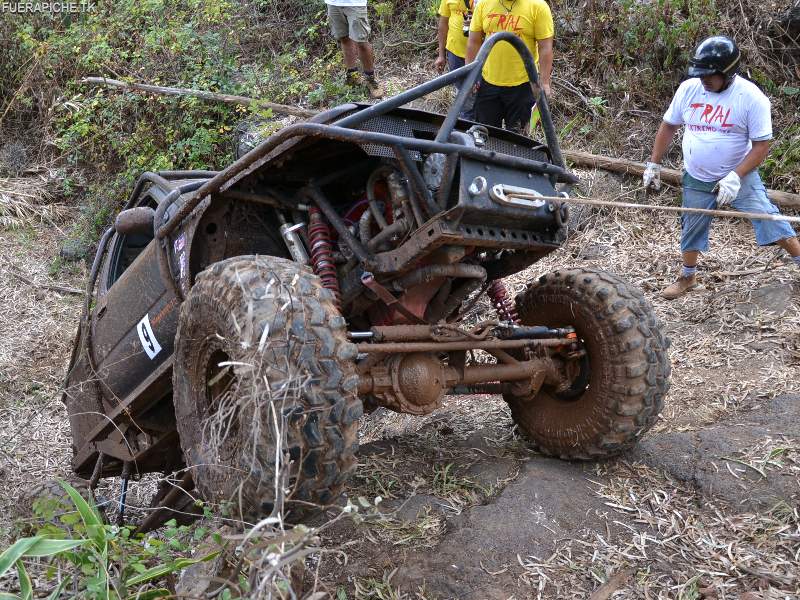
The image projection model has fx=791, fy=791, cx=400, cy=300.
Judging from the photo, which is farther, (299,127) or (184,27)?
(184,27)

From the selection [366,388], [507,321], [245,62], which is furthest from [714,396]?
[245,62]

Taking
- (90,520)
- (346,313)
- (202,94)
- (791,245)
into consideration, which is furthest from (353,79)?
(90,520)

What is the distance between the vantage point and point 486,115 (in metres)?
6.97

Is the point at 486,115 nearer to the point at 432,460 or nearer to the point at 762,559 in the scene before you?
the point at 432,460

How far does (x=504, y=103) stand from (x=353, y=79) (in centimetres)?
315

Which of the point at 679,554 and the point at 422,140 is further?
the point at 679,554

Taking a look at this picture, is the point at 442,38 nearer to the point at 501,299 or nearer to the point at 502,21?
the point at 502,21

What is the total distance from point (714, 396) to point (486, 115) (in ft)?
10.6

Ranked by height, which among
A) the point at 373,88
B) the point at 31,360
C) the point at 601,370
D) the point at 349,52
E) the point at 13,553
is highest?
the point at 349,52

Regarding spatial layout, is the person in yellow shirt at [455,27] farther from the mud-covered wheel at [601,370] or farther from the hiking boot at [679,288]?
the mud-covered wheel at [601,370]

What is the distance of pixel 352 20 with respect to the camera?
8.91 meters

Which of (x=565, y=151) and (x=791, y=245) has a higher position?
(x=565, y=151)

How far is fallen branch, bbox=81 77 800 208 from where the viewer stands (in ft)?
22.4

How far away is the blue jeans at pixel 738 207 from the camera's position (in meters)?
5.81
